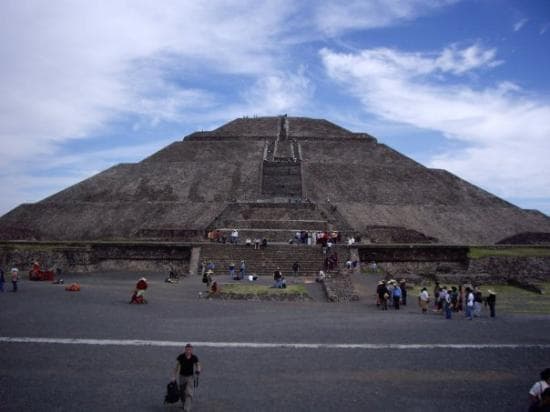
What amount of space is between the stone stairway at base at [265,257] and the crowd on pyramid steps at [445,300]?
6.39 metres

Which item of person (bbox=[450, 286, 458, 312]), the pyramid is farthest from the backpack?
the pyramid

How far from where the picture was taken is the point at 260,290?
1723 centimetres

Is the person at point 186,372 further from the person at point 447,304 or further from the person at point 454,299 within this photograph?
the person at point 454,299

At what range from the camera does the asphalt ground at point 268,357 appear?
7.86 metres

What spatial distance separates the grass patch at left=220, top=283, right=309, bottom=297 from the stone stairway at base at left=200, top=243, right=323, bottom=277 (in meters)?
4.52

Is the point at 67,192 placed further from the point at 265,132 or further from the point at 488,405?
the point at 488,405

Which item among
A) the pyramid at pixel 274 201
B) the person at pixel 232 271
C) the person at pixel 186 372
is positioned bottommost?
the person at pixel 186 372

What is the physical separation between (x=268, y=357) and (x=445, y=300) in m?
7.06

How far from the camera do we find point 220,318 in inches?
535

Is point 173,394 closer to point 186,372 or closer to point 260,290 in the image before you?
point 186,372

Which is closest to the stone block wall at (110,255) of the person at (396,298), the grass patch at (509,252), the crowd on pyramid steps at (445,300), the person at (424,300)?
the crowd on pyramid steps at (445,300)

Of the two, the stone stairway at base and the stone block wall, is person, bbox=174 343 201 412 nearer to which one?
the stone stairway at base

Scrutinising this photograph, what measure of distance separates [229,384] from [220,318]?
17.0ft

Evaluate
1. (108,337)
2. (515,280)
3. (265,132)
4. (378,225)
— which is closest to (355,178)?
(378,225)
